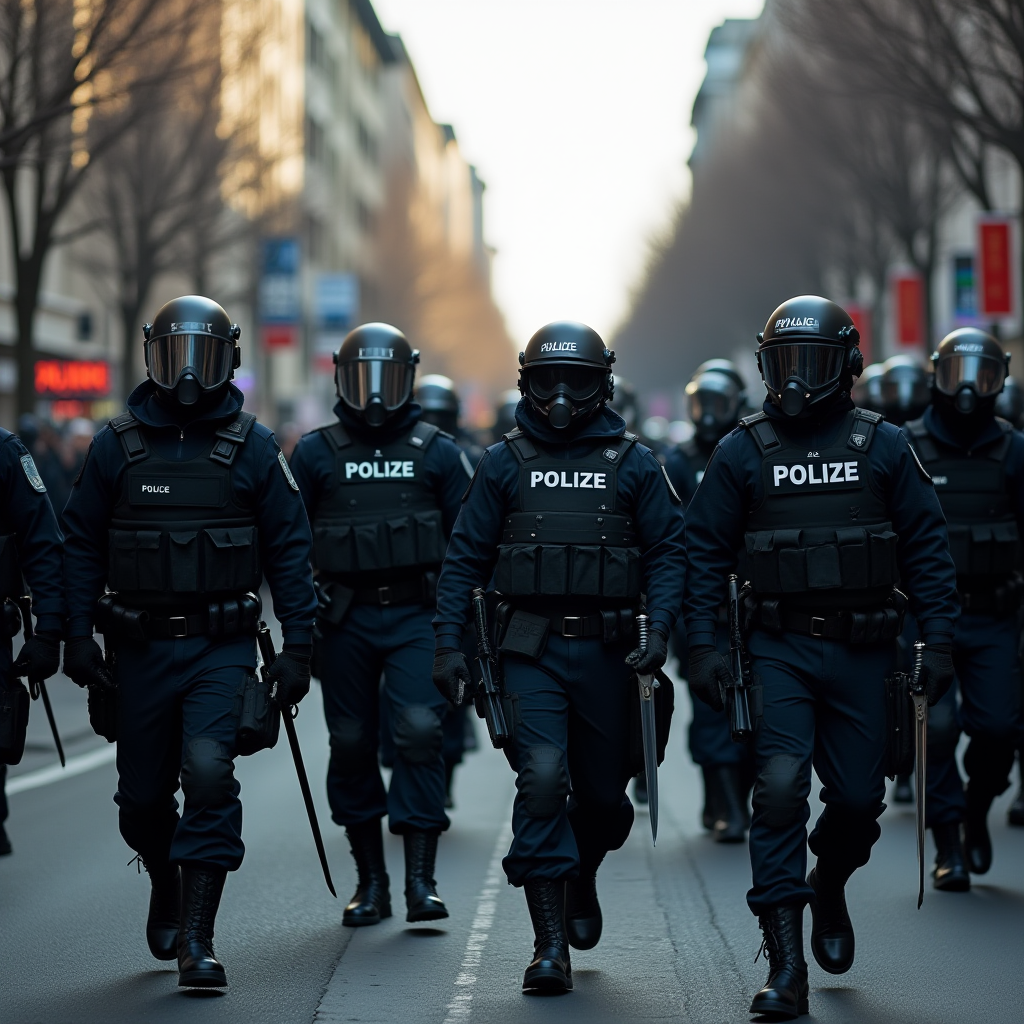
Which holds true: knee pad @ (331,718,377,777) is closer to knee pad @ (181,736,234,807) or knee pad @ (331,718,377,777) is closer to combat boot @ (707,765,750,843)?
knee pad @ (181,736,234,807)

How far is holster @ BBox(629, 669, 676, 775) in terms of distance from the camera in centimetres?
567

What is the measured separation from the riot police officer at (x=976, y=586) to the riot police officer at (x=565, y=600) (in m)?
1.86

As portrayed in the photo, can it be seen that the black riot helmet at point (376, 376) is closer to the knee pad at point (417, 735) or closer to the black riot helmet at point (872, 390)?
the knee pad at point (417, 735)

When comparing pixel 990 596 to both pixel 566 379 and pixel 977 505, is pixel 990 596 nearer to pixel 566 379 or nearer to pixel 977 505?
pixel 977 505

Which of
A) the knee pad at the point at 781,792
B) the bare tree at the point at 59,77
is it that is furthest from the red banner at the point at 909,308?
the knee pad at the point at 781,792

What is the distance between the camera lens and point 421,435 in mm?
7207

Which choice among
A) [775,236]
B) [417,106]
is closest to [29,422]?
[775,236]

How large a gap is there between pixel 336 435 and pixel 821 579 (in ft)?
7.80

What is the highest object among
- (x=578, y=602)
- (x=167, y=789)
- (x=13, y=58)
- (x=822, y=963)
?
(x=13, y=58)

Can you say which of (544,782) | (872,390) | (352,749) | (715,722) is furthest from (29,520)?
(872,390)

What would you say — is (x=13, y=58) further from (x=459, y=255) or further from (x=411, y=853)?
(x=459, y=255)

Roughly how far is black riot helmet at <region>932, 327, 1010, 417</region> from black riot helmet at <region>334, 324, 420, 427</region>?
2.16m

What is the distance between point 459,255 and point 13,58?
62.6 metres

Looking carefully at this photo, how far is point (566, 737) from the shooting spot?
567 centimetres
